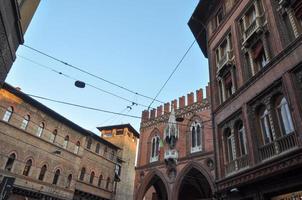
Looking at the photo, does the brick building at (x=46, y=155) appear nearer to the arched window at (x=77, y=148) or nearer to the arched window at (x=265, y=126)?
the arched window at (x=77, y=148)

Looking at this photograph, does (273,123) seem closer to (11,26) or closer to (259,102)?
(259,102)

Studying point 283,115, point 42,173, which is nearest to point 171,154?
point 42,173

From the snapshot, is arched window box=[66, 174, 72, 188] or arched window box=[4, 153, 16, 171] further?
arched window box=[66, 174, 72, 188]

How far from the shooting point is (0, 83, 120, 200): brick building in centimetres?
1891

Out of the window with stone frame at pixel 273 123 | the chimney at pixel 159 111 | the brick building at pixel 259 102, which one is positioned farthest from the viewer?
the chimney at pixel 159 111

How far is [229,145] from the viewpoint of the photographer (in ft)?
36.0

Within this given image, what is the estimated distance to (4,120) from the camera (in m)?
18.6

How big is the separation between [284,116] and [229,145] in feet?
10.9

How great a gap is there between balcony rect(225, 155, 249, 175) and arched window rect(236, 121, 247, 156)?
349 millimetres

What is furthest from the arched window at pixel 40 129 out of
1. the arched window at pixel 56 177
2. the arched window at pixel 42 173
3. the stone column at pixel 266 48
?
the stone column at pixel 266 48

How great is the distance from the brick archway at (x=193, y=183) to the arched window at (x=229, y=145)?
9094mm

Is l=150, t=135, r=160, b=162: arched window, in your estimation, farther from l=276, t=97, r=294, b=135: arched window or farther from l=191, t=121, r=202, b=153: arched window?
l=276, t=97, r=294, b=135: arched window

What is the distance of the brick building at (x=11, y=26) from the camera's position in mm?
7368

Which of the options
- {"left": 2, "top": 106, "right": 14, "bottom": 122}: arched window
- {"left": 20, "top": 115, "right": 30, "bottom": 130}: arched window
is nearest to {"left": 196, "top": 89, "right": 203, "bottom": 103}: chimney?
{"left": 20, "top": 115, "right": 30, "bottom": 130}: arched window
